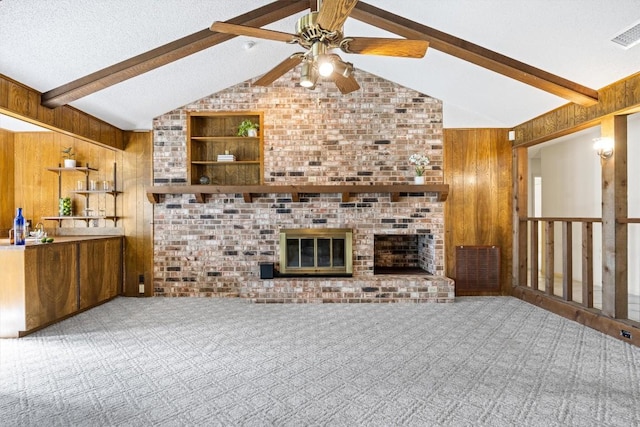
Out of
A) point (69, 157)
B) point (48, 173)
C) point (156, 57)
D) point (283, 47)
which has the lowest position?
point (48, 173)

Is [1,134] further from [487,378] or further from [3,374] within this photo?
[487,378]

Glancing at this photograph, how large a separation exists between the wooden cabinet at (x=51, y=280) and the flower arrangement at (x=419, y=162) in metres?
4.29

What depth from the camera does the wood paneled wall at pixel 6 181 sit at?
4.91 metres

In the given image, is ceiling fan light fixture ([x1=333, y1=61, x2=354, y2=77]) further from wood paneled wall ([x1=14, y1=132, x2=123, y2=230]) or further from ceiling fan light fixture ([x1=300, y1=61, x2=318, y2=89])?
wood paneled wall ([x1=14, y1=132, x2=123, y2=230])

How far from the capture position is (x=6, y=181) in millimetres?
4961

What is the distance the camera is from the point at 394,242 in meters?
5.61


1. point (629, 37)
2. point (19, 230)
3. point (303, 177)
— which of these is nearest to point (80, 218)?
point (19, 230)

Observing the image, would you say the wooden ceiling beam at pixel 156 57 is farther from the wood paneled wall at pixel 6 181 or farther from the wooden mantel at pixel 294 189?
the wood paneled wall at pixel 6 181

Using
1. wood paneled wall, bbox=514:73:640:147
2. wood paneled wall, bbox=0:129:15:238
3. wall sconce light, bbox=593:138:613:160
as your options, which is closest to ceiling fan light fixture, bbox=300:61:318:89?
wood paneled wall, bbox=514:73:640:147

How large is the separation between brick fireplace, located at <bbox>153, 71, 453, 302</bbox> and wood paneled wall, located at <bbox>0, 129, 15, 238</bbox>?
2.04 meters

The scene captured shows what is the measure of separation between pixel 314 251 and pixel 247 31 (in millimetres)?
3244

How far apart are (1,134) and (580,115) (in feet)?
23.8

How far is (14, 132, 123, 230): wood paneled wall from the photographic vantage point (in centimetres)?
508

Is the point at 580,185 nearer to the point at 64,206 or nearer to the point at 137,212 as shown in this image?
the point at 137,212
